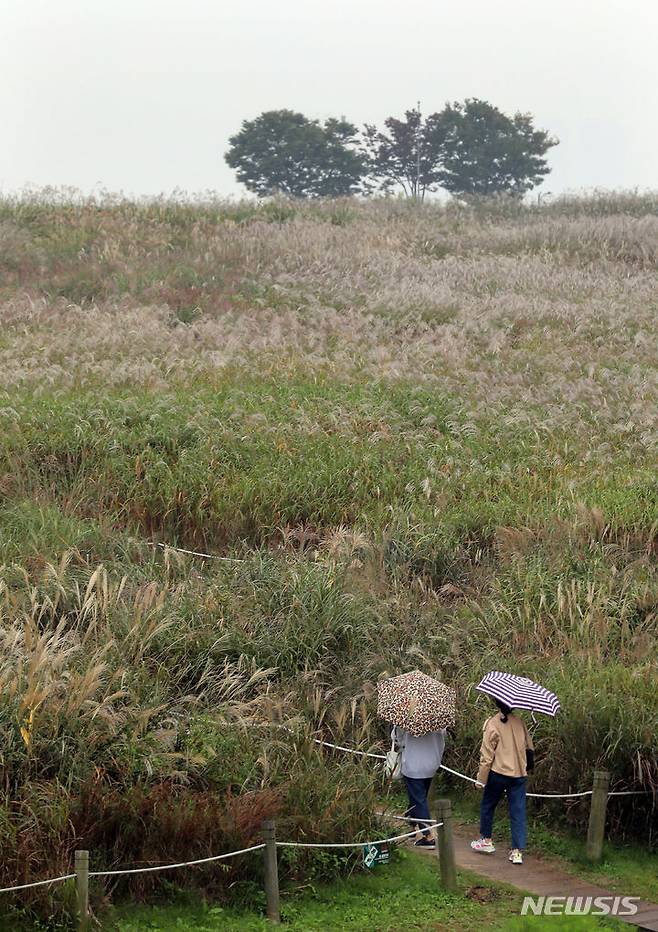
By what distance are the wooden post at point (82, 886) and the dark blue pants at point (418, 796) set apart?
332 centimetres

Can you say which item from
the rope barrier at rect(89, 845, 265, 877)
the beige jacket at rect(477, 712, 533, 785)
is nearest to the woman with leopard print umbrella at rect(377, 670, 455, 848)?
the beige jacket at rect(477, 712, 533, 785)

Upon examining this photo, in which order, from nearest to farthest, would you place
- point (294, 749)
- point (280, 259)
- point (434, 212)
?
1. point (294, 749)
2. point (280, 259)
3. point (434, 212)

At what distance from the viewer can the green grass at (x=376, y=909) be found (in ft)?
26.6

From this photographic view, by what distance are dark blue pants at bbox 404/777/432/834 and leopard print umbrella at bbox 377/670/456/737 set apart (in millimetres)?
425

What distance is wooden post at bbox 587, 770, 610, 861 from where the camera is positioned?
32.1ft

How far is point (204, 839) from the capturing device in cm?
858

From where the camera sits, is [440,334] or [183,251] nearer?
[440,334]

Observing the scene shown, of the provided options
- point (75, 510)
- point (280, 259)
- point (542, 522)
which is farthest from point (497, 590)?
point (280, 259)

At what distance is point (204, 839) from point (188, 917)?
0.57m

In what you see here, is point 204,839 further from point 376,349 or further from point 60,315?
point 60,315

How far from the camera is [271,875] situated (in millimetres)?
8289

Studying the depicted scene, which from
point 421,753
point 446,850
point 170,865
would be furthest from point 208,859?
point 421,753

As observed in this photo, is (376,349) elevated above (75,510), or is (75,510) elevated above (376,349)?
(376,349)

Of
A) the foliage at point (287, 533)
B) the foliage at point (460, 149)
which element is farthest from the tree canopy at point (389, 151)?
the foliage at point (287, 533)
